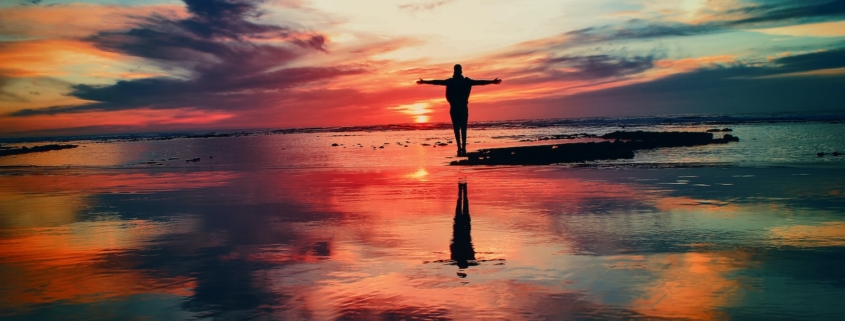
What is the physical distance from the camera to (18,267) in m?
9.06

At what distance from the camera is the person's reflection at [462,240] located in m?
8.68

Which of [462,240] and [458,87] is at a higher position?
[458,87]

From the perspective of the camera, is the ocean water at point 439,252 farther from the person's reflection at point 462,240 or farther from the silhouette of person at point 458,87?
the silhouette of person at point 458,87

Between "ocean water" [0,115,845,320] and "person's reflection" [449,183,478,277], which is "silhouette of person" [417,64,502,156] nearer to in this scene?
"ocean water" [0,115,845,320]

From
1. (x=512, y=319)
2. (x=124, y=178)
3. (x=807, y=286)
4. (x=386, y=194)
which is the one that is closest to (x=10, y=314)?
(x=512, y=319)

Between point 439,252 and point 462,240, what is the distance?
3.08 ft

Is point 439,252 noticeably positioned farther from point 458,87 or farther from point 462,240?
point 458,87

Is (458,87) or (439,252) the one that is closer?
(439,252)

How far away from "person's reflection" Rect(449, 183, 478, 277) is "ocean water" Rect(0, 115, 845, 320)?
0.07 meters

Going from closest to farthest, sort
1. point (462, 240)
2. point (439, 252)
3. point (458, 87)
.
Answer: point (439, 252)
point (462, 240)
point (458, 87)

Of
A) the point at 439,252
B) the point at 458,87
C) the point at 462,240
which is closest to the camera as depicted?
the point at 439,252

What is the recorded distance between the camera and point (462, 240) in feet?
33.4

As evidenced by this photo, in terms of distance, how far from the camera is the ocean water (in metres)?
6.73

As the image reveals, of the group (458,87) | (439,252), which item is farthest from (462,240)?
(458,87)
